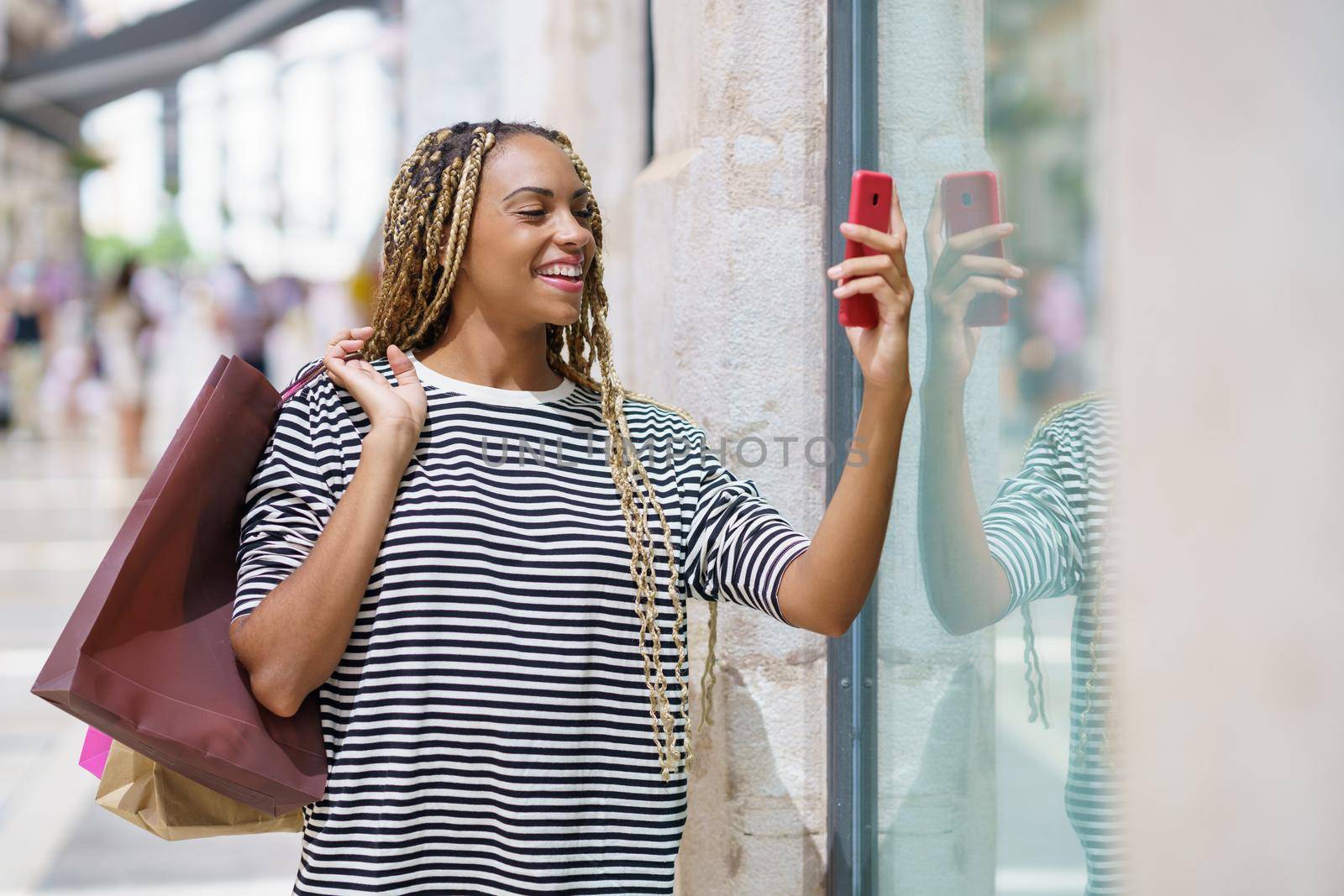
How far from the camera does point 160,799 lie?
2207 mm

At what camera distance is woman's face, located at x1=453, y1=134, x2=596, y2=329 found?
2.19m

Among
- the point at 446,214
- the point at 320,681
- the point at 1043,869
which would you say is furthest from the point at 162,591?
the point at 1043,869

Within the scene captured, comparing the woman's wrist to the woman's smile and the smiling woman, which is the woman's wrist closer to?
the smiling woman

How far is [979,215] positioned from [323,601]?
1101mm

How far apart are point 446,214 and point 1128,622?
1.62 m

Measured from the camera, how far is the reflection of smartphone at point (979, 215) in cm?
196

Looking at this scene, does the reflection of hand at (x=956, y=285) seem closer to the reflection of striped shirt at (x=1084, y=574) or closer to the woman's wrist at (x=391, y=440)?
the reflection of striped shirt at (x=1084, y=574)

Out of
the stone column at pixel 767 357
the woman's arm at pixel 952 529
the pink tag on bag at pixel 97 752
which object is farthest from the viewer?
the stone column at pixel 767 357

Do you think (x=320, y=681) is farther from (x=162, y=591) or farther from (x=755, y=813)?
(x=755, y=813)

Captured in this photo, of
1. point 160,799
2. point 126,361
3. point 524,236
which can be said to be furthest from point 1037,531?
point 126,361

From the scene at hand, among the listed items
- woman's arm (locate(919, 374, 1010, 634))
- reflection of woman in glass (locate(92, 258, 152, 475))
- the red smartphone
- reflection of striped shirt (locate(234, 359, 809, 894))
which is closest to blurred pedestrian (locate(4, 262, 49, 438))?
reflection of woman in glass (locate(92, 258, 152, 475))

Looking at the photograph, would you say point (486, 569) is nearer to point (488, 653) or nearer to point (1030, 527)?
point (488, 653)

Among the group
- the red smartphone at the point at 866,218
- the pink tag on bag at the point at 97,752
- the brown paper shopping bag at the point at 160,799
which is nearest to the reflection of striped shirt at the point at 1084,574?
the red smartphone at the point at 866,218

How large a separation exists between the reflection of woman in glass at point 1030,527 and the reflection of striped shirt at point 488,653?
0.26 metres
